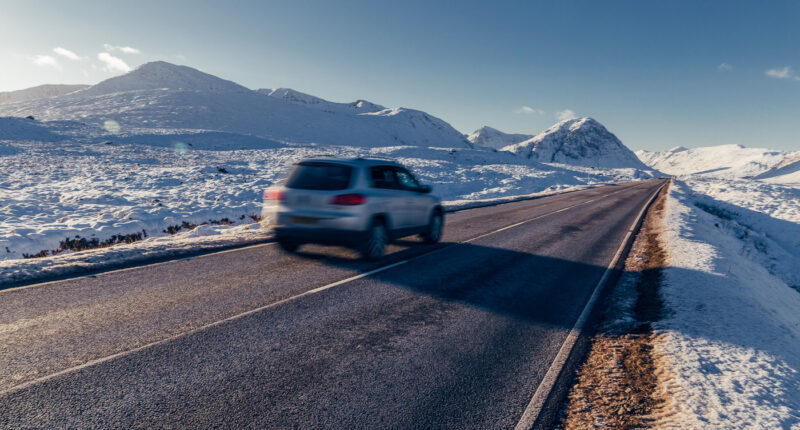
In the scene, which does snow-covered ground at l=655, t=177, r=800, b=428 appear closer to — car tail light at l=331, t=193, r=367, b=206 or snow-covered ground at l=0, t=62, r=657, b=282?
car tail light at l=331, t=193, r=367, b=206

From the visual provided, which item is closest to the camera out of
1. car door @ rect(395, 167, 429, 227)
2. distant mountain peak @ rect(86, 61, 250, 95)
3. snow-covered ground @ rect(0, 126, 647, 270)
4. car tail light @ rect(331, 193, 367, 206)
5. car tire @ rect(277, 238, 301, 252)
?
car tail light @ rect(331, 193, 367, 206)

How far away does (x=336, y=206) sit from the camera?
22.1 feet

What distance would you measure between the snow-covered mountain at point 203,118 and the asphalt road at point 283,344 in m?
46.6

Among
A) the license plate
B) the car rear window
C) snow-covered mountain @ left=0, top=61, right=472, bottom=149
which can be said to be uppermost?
snow-covered mountain @ left=0, top=61, right=472, bottom=149

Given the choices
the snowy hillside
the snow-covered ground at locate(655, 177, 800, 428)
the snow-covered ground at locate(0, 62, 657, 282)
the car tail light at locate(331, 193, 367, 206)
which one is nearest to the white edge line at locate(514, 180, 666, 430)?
the snow-covered ground at locate(655, 177, 800, 428)

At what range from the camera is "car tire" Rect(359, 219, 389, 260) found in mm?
7182

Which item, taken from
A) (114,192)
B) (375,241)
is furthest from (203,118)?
(375,241)

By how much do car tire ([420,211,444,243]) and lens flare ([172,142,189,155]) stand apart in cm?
3812

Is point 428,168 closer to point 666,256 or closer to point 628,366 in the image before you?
point 666,256

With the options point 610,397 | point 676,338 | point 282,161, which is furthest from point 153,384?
point 282,161

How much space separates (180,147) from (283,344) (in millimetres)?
46853

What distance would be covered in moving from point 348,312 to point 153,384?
7.14 feet

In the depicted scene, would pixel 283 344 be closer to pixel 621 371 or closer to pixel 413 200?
pixel 621 371

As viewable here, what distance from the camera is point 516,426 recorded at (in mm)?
2787
